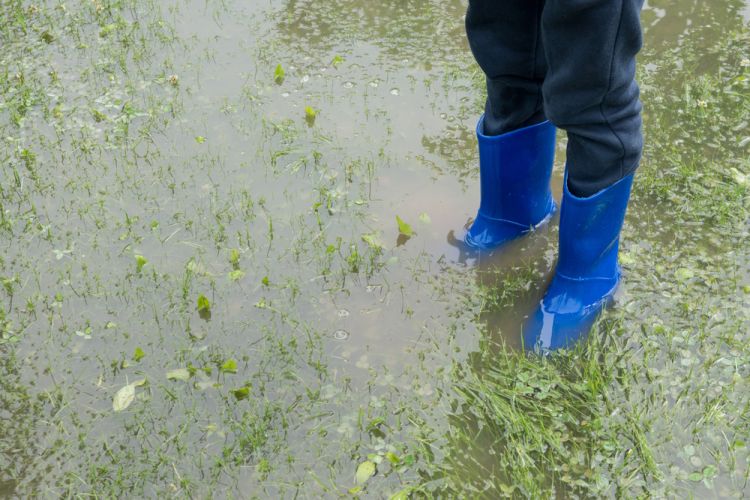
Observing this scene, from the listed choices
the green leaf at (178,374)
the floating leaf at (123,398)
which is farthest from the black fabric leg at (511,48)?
the floating leaf at (123,398)

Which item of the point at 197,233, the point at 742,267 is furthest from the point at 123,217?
the point at 742,267

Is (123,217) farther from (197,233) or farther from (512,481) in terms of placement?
(512,481)

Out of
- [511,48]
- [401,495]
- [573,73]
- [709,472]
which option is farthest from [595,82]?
[401,495]

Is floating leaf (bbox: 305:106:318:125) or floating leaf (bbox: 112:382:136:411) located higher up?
floating leaf (bbox: 305:106:318:125)

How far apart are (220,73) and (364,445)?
7.89 feet

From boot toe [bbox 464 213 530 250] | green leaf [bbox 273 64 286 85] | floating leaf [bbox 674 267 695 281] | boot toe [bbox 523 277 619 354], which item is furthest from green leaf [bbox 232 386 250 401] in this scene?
green leaf [bbox 273 64 286 85]

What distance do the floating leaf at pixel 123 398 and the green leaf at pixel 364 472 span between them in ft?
2.46

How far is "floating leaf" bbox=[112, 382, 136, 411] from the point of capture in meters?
2.39

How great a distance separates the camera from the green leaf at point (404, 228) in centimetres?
301

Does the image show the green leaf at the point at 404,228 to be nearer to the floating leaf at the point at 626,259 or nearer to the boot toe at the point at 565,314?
the boot toe at the point at 565,314

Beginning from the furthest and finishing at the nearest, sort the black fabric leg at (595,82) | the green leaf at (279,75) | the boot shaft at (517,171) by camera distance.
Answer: the green leaf at (279,75) < the boot shaft at (517,171) < the black fabric leg at (595,82)

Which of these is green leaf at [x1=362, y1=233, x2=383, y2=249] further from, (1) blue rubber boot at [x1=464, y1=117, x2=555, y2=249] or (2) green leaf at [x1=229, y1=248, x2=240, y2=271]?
(2) green leaf at [x1=229, y1=248, x2=240, y2=271]

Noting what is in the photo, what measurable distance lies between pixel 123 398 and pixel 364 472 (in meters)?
0.79

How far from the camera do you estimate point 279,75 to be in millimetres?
3938
